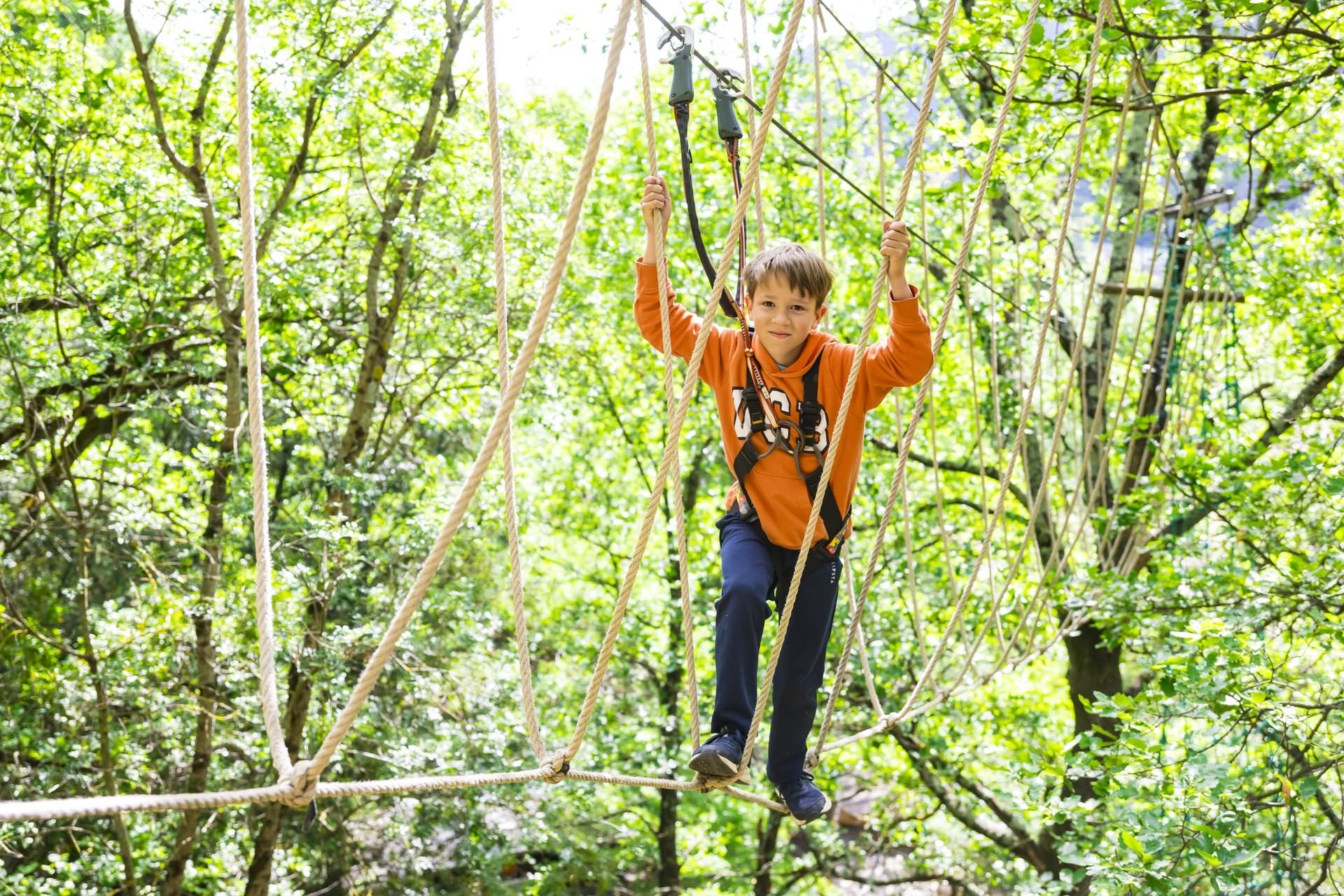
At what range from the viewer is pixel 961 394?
7.18 metres

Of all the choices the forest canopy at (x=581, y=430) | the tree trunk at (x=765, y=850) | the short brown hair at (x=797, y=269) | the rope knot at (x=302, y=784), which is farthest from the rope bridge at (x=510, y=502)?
the tree trunk at (x=765, y=850)

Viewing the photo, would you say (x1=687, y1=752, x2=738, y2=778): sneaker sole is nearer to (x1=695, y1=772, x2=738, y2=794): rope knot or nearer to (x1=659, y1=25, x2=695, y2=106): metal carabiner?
(x1=695, y1=772, x2=738, y2=794): rope knot

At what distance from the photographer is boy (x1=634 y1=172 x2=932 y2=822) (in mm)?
1826

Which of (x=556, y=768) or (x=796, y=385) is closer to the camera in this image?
(x=556, y=768)

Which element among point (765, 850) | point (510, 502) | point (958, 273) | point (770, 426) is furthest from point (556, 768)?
point (765, 850)

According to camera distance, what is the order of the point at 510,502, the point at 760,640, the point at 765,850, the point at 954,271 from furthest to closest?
the point at 765,850, the point at 954,271, the point at 760,640, the point at 510,502

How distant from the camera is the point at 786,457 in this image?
1.92m

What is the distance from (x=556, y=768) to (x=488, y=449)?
0.58m

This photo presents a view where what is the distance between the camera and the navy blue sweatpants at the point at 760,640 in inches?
71.7

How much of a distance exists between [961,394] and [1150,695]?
4.40 meters

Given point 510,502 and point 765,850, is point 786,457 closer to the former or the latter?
Result: point 510,502

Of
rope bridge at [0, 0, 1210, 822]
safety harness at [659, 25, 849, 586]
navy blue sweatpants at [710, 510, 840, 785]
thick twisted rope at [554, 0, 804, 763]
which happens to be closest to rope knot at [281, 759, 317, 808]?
rope bridge at [0, 0, 1210, 822]

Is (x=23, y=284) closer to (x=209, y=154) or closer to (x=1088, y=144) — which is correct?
(x=209, y=154)

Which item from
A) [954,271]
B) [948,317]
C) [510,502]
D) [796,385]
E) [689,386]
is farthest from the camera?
[948,317]
